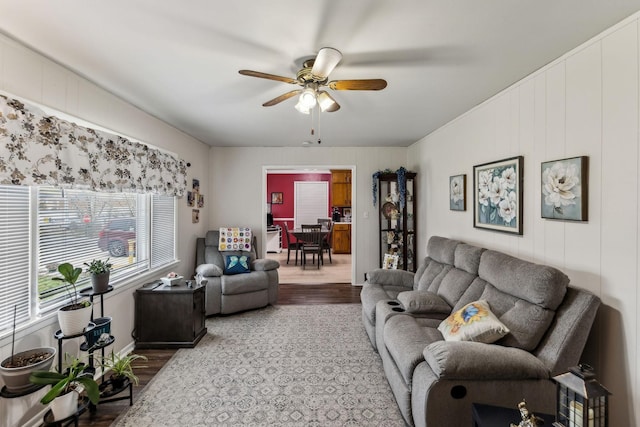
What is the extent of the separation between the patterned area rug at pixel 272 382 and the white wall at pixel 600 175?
4.46 feet

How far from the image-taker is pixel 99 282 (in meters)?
2.23

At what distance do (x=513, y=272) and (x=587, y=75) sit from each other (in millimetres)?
1343

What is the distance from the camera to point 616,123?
1653 mm

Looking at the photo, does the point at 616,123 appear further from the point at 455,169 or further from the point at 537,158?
the point at 455,169

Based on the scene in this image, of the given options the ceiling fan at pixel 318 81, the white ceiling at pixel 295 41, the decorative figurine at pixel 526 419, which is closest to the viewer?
the decorative figurine at pixel 526 419

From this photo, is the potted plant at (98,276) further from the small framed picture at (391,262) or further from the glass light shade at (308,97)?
the small framed picture at (391,262)

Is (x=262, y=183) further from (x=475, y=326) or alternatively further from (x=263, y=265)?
(x=475, y=326)

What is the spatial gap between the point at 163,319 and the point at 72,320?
103 centimetres

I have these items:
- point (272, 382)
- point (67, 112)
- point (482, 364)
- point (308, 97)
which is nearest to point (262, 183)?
point (67, 112)

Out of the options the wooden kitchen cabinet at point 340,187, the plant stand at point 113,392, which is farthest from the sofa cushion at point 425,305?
the wooden kitchen cabinet at point 340,187

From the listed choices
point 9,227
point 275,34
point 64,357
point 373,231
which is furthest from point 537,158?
point 64,357

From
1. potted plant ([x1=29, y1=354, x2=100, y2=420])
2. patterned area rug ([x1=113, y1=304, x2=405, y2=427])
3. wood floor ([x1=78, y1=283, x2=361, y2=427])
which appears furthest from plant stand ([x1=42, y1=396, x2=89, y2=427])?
patterned area rug ([x1=113, y1=304, x2=405, y2=427])

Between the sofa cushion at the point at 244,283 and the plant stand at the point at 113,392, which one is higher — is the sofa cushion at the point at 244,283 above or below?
above

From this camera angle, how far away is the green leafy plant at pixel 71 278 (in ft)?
6.49
